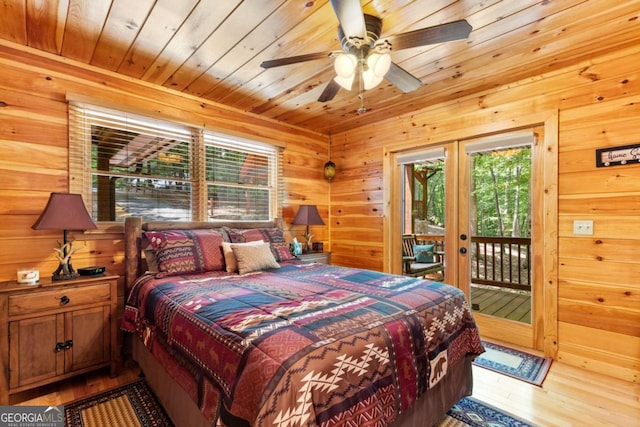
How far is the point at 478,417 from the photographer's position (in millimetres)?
1824

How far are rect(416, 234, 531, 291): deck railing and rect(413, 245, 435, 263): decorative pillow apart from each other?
1.62ft

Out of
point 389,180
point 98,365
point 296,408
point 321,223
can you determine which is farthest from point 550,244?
point 98,365

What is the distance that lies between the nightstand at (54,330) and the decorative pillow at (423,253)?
3122mm

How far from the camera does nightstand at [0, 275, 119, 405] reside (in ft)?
6.18

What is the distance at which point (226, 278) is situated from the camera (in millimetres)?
2279

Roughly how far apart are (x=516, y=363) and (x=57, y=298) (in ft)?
11.6

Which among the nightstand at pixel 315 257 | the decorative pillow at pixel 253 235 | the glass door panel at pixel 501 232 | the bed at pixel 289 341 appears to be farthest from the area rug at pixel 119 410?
the glass door panel at pixel 501 232

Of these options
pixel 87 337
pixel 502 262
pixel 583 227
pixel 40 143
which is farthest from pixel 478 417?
pixel 40 143

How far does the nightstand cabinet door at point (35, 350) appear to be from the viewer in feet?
6.23

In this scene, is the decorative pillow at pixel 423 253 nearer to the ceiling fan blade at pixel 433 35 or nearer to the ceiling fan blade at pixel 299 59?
the ceiling fan blade at pixel 433 35

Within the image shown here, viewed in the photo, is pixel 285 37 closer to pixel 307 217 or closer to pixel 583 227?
pixel 307 217

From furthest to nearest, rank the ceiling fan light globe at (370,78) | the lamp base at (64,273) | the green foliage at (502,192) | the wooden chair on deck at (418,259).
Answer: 1. the wooden chair on deck at (418,259)
2. the green foliage at (502,192)
3. the lamp base at (64,273)
4. the ceiling fan light globe at (370,78)

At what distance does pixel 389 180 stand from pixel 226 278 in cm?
240

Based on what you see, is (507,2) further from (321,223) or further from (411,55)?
(321,223)
